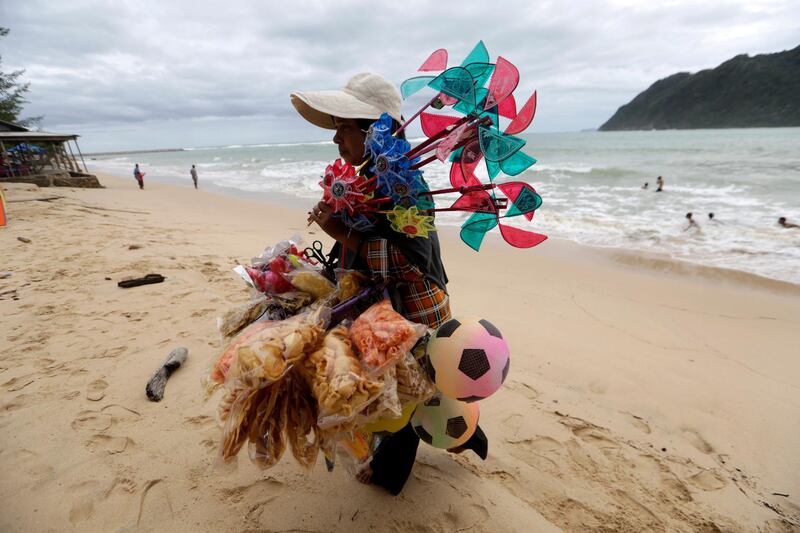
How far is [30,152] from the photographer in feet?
60.1

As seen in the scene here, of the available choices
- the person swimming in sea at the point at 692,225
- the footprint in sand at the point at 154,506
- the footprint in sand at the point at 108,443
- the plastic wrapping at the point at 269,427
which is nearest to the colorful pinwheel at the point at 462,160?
the plastic wrapping at the point at 269,427

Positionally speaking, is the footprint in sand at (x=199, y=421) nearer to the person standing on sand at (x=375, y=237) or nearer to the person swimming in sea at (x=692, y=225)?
the person standing on sand at (x=375, y=237)

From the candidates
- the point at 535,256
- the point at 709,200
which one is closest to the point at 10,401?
the point at 535,256

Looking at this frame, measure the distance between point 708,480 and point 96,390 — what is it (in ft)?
13.9

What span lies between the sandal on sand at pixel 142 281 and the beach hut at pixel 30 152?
1709 centimetres

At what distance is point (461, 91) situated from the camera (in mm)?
1577

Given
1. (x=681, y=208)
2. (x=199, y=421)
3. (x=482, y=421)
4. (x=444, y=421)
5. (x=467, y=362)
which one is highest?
(x=467, y=362)

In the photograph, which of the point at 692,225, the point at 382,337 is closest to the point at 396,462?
the point at 382,337

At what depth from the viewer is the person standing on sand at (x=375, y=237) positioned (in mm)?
1663

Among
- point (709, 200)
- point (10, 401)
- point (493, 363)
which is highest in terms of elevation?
point (493, 363)

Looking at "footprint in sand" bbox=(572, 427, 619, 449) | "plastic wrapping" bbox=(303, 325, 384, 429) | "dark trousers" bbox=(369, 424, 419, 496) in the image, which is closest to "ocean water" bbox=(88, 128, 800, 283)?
"footprint in sand" bbox=(572, 427, 619, 449)

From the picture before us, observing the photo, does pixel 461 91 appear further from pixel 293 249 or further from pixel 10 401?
pixel 10 401

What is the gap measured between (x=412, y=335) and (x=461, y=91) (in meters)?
1.00

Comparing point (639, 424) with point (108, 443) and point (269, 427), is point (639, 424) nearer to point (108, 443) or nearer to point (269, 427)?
point (269, 427)
